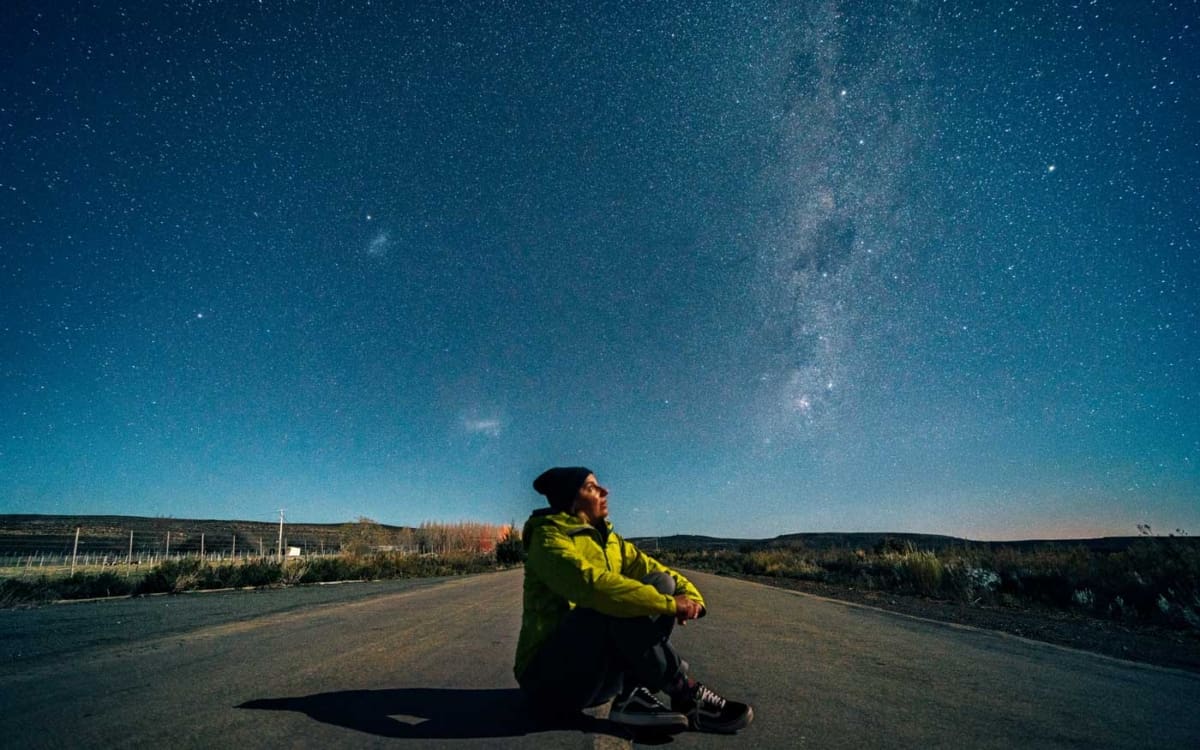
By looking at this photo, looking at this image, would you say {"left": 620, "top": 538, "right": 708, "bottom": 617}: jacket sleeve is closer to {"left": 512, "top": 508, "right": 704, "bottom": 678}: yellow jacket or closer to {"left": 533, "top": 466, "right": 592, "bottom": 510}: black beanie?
{"left": 512, "top": 508, "right": 704, "bottom": 678}: yellow jacket

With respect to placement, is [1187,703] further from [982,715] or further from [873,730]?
[873,730]

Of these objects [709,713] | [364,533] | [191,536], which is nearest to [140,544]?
[191,536]

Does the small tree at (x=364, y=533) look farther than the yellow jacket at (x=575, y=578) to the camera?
Yes

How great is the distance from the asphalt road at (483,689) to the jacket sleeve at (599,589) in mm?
711

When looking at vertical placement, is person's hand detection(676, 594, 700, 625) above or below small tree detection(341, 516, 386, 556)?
above

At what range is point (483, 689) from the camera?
3656 millimetres

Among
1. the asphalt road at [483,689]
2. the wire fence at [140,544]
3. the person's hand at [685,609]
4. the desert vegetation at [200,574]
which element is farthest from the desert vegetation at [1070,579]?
the wire fence at [140,544]

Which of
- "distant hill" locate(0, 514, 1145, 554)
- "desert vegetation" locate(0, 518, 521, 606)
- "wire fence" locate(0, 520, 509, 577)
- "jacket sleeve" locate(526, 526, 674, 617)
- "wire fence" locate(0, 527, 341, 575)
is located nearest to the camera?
"jacket sleeve" locate(526, 526, 674, 617)

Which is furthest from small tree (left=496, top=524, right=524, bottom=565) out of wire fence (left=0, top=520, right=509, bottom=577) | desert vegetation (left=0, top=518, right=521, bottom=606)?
desert vegetation (left=0, top=518, right=521, bottom=606)

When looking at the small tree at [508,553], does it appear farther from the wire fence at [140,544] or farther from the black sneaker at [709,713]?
the black sneaker at [709,713]

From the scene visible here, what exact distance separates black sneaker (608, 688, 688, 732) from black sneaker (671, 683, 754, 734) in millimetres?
58

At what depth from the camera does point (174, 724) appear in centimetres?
285

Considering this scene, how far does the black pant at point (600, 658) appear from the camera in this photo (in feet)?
8.60

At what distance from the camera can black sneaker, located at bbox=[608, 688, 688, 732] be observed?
2.70 metres
